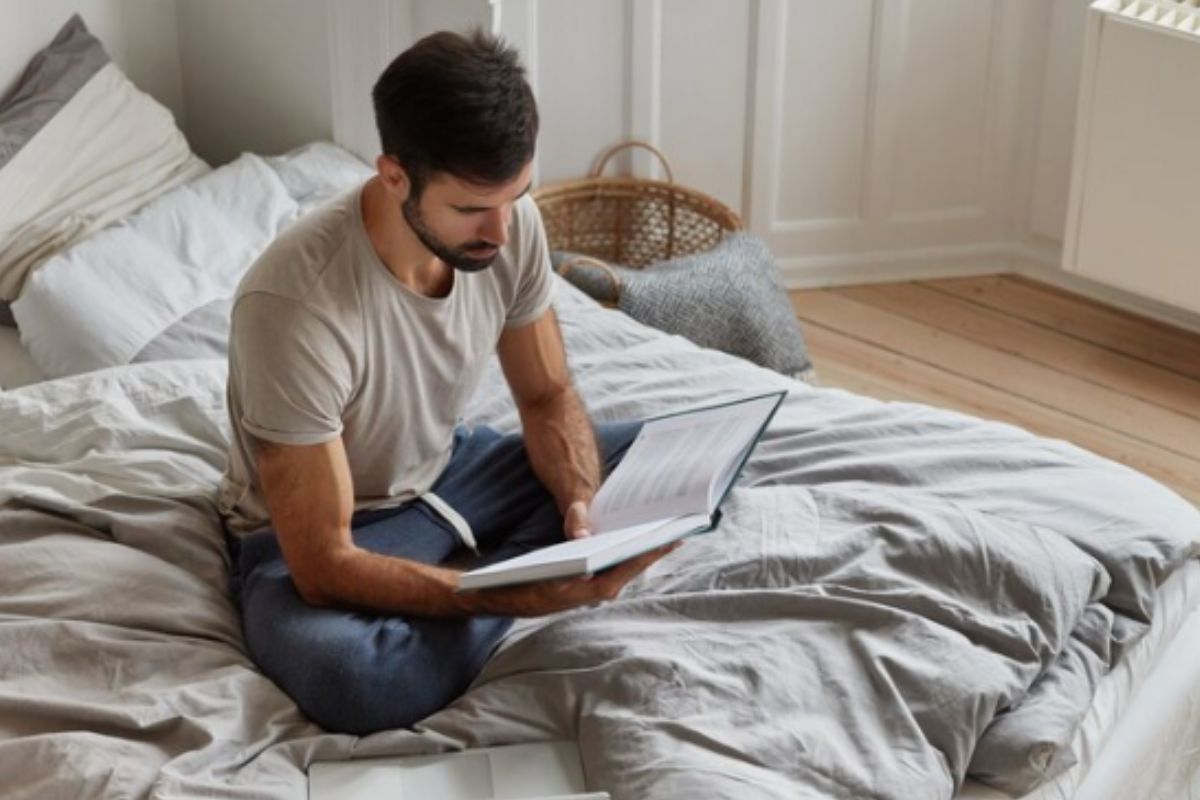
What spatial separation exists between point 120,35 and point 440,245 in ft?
4.96

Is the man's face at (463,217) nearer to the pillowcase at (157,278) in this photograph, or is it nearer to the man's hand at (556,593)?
the man's hand at (556,593)

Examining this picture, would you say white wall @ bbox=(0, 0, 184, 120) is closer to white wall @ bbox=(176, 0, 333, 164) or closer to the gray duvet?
white wall @ bbox=(176, 0, 333, 164)

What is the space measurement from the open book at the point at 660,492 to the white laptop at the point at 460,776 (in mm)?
172

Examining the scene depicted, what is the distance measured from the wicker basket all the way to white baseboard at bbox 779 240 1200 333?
302 mm

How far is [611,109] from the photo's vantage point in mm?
3553

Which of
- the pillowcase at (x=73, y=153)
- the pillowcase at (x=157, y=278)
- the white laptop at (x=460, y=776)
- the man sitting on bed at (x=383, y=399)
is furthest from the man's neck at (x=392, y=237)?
the pillowcase at (x=73, y=153)

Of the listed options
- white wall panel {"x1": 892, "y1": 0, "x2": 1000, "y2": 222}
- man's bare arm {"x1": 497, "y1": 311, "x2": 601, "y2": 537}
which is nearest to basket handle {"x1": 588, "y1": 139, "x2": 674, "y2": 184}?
white wall panel {"x1": 892, "y1": 0, "x2": 1000, "y2": 222}

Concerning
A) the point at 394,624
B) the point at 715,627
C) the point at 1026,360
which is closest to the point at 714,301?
the point at 1026,360

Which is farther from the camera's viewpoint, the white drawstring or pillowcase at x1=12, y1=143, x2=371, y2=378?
pillowcase at x1=12, y1=143, x2=371, y2=378

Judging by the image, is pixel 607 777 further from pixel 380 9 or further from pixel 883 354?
pixel 883 354

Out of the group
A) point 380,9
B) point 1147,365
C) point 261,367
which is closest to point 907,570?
point 261,367

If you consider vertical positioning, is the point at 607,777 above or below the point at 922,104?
below

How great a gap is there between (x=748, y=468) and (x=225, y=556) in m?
0.64

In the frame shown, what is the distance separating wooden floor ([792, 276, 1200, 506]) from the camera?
3.27 meters
